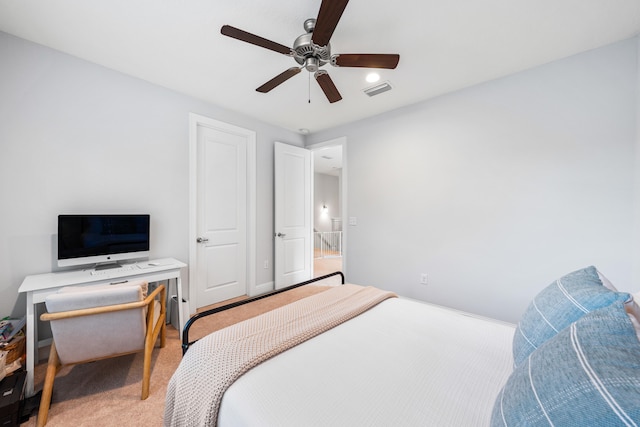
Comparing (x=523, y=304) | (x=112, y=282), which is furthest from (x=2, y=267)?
(x=523, y=304)

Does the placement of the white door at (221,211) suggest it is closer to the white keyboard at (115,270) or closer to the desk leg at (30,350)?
the white keyboard at (115,270)

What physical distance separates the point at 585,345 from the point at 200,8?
8.15 ft

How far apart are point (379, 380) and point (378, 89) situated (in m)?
2.73

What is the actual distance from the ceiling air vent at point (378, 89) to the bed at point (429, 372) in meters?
2.31

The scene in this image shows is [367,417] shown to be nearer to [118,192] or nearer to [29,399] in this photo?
[29,399]

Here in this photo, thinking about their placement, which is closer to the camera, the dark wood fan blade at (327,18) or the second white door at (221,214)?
the dark wood fan blade at (327,18)

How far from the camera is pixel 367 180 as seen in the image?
3.58 metres

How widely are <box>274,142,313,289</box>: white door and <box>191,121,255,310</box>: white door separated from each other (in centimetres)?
49

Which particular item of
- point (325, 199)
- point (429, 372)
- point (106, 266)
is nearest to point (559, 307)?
point (429, 372)

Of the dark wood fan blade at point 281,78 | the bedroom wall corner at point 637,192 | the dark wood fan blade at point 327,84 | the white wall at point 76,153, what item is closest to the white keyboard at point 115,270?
the white wall at point 76,153

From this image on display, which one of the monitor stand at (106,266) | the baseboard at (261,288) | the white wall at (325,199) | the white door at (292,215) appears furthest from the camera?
the white wall at (325,199)

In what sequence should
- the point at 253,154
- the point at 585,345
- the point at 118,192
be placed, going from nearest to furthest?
the point at 585,345, the point at 118,192, the point at 253,154

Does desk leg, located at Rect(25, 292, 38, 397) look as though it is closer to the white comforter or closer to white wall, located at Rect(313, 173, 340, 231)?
the white comforter

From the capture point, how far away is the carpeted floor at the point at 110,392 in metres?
1.50
